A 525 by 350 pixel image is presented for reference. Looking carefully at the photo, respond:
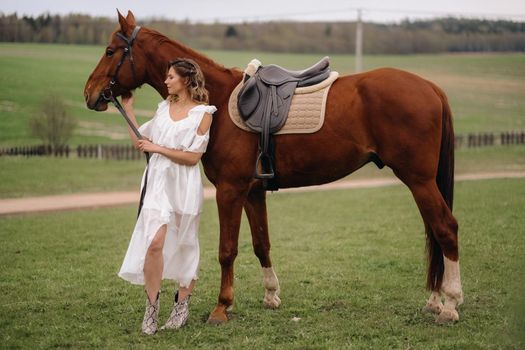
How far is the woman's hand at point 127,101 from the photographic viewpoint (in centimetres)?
681

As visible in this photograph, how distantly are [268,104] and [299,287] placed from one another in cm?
246

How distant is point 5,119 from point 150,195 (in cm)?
2060

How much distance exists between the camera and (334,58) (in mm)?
42188

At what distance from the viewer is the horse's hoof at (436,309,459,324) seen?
6.22 m

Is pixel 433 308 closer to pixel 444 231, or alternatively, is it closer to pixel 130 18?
pixel 444 231

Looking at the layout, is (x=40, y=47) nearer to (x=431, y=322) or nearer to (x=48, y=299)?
(x=48, y=299)

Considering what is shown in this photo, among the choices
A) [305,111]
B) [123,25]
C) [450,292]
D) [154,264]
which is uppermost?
[123,25]

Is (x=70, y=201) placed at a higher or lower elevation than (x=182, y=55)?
lower

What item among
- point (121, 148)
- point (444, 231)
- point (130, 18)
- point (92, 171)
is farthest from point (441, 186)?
point (121, 148)

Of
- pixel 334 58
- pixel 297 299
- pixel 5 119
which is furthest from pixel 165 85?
pixel 334 58

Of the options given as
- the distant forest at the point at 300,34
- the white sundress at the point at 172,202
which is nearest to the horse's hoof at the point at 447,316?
the white sundress at the point at 172,202

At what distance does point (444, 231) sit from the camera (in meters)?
6.33

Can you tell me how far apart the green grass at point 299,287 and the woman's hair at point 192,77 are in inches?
83.1

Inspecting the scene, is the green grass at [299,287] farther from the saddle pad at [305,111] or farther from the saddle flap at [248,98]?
the saddle flap at [248,98]
